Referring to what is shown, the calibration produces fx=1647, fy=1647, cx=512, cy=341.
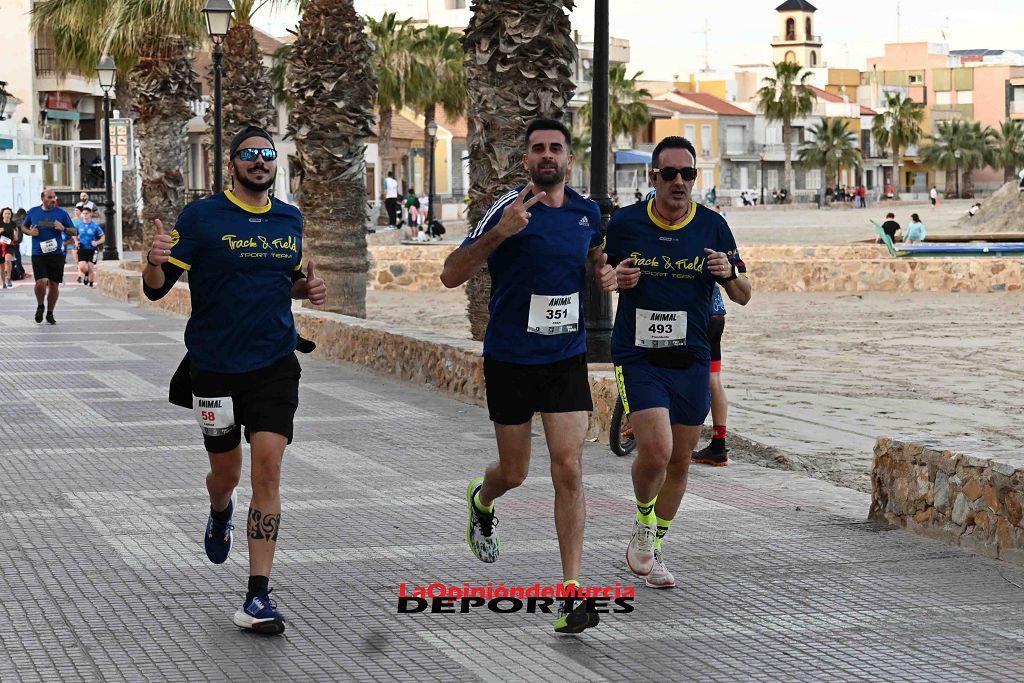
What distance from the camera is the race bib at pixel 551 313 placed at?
5723mm

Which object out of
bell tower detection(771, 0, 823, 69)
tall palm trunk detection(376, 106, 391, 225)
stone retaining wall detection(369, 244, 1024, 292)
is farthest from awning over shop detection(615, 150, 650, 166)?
stone retaining wall detection(369, 244, 1024, 292)

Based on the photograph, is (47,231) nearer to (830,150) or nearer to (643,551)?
(643,551)

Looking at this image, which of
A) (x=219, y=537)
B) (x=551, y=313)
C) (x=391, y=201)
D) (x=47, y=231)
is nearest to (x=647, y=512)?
(x=551, y=313)

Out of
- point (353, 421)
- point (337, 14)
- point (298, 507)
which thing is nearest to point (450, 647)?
point (298, 507)

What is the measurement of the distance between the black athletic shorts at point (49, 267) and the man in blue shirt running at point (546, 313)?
1511 centimetres

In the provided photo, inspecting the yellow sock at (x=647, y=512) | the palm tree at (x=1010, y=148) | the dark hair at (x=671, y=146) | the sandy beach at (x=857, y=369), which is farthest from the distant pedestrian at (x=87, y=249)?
the palm tree at (x=1010, y=148)

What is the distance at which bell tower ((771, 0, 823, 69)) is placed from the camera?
15800 centimetres

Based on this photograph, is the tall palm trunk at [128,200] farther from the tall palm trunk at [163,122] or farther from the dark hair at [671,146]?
the dark hair at [671,146]

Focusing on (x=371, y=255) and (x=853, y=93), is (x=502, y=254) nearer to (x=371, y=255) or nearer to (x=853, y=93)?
(x=371, y=255)

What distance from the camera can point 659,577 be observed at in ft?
20.4

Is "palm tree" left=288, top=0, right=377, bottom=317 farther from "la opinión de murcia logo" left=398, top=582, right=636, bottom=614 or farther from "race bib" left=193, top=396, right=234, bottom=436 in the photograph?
"race bib" left=193, top=396, right=234, bottom=436

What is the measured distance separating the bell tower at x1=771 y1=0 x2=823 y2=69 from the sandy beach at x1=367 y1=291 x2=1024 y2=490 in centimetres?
13515

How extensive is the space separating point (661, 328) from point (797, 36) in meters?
160

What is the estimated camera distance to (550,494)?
27.2 feet
